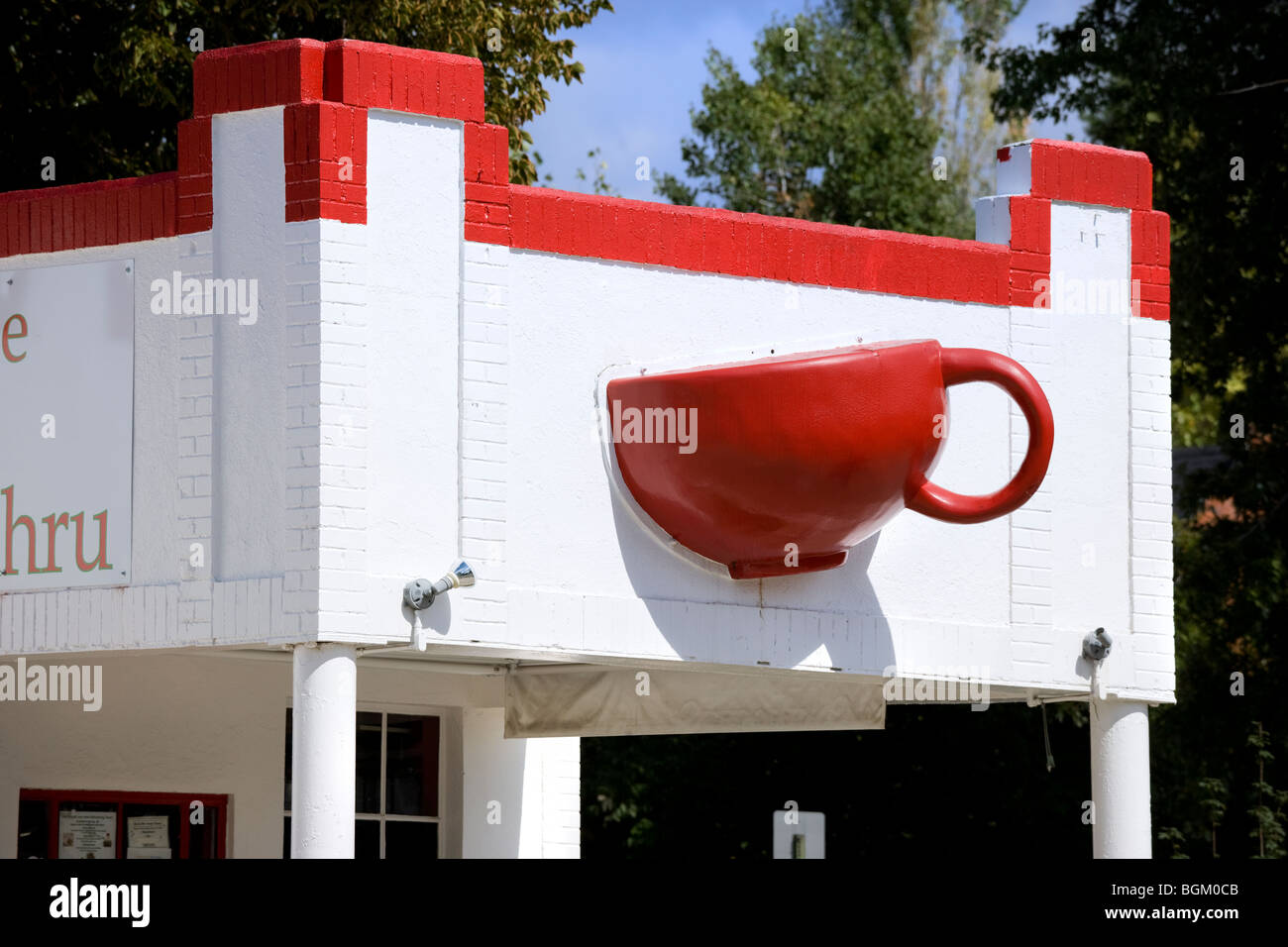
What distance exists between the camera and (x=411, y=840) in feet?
52.1

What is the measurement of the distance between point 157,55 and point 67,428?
688cm

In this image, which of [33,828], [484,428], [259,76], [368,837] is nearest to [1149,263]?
[484,428]

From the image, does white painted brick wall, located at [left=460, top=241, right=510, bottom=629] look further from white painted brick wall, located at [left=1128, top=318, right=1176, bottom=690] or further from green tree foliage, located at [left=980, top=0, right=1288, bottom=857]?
green tree foliage, located at [left=980, top=0, right=1288, bottom=857]

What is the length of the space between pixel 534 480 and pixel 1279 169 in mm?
14739

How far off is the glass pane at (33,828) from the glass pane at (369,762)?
2.40m

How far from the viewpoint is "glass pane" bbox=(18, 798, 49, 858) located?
46.1 ft

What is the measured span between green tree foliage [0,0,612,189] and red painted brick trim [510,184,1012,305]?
20.7ft

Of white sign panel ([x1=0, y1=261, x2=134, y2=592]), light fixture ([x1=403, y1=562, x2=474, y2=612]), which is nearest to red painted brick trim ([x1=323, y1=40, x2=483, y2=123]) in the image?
white sign panel ([x1=0, y1=261, x2=134, y2=592])

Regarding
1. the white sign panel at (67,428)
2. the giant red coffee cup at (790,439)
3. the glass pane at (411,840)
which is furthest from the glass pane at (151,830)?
the giant red coffee cup at (790,439)

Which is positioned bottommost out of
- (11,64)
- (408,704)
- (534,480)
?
(408,704)

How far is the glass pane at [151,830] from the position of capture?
14.5 metres
